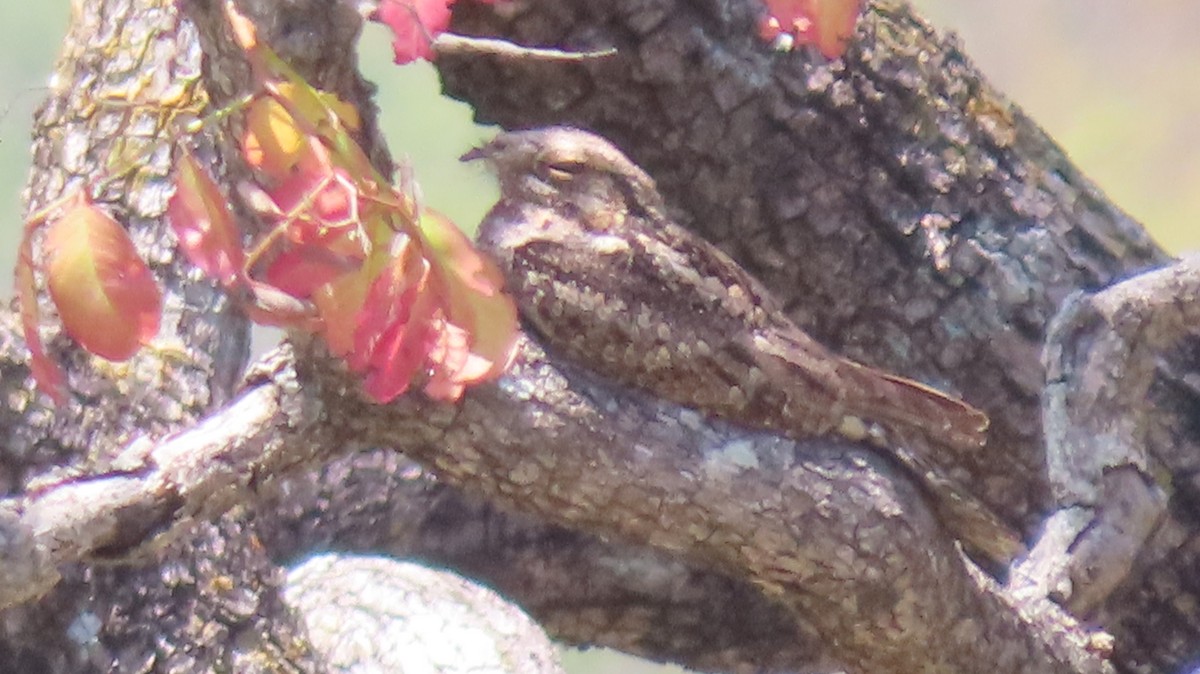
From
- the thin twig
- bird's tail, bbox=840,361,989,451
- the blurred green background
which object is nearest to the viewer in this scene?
the thin twig

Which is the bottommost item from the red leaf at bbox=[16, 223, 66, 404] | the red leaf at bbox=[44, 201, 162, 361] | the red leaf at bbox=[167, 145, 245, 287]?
the red leaf at bbox=[16, 223, 66, 404]

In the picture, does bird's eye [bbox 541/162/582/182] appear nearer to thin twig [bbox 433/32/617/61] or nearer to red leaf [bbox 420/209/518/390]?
thin twig [bbox 433/32/617/61]

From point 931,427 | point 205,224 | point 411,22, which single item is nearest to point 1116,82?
point 931,427

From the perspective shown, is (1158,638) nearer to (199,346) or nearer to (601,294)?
(601,294)

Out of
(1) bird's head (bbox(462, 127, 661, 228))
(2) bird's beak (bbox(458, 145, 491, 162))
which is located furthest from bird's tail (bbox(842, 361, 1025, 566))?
(2) bird's beak (bbox(458, 145, 491, 162))

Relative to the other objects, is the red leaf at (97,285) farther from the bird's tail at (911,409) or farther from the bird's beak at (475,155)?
the bird's tail at (911,409)

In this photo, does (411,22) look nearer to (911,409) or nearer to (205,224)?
(205,224)

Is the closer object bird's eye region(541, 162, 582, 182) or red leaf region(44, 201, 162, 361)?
red leaf region(44, 201, 162, 361)

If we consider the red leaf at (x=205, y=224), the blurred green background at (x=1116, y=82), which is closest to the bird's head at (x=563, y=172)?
the red leaf at (x=205, y=224)
